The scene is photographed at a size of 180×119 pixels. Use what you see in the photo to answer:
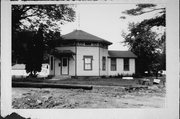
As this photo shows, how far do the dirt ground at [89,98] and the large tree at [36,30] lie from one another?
0.49 meters

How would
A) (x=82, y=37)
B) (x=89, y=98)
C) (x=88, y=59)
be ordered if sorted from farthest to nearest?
(x=88, y=59) < (x=82, y=37) < (x=89, y=98)

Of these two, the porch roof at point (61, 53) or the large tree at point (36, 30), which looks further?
the porch roof at point (61, 53)

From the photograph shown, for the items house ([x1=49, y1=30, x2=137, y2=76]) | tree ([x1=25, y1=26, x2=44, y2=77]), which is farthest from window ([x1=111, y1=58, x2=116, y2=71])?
tree ([x1=25, y1=26, x2=44, y2=77])

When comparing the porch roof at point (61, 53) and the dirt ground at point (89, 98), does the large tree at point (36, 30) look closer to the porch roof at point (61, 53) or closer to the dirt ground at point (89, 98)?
the porch roof at point (61, 53)

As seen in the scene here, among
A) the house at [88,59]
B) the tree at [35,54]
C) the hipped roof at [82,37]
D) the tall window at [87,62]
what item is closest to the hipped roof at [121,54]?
the house at [88,59]

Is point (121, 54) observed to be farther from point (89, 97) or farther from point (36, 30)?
point (36, 30)

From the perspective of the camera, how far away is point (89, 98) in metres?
6.30

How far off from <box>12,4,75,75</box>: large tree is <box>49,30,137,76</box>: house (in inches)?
11.0

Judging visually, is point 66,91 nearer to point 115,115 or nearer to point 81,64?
point 81,64

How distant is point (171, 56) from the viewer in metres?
6.23

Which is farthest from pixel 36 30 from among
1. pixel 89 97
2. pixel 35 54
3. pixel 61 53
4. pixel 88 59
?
pixel 89 97

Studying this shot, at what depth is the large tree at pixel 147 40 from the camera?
6262 mm

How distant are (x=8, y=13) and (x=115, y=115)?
2.85m

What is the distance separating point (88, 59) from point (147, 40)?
49.9 inches
